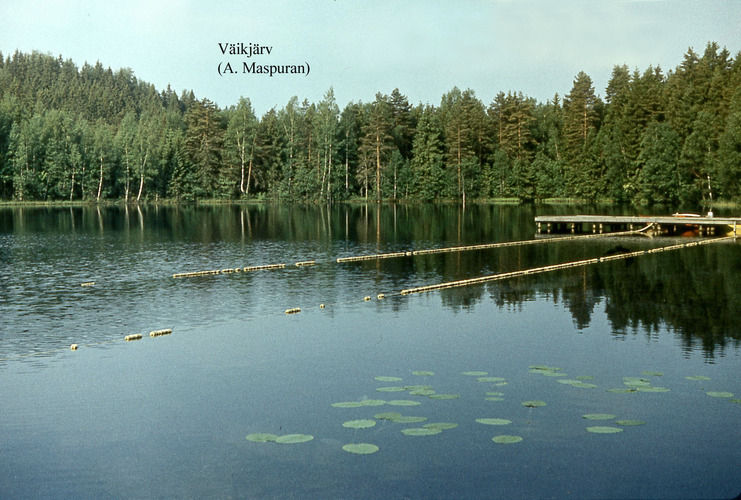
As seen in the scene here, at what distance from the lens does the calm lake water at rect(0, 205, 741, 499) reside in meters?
11.6

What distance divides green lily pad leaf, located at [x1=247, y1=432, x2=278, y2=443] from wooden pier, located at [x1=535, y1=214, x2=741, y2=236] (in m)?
46.6

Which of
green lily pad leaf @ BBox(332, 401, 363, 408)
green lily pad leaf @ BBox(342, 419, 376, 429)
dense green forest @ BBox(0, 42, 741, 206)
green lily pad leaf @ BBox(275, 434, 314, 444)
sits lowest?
green lily pad leaf @ BBox(275, 434, 314, 444)

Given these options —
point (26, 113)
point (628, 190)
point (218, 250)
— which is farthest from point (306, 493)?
point (26, 113)

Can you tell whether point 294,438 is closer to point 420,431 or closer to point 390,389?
point 420,431

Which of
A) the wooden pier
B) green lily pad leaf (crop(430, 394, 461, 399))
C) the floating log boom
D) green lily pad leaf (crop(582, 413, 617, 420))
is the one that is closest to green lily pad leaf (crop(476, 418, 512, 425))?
green lily pad leaf (crop(430, 394, 461, 399))

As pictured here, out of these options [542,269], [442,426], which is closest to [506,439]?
[442,426]

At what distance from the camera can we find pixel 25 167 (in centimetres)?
11381

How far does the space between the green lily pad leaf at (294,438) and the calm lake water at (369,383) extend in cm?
18

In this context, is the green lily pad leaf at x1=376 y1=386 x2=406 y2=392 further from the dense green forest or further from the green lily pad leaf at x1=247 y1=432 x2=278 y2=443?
the dense green forest

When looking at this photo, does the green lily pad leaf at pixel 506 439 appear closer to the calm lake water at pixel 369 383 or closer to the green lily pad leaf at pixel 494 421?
the calm lake water at pixel 369 383

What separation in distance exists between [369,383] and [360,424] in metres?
2.82

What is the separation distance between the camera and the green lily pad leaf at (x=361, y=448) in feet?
40.4

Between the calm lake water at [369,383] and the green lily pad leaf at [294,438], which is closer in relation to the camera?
the calm lake water at [369,383]

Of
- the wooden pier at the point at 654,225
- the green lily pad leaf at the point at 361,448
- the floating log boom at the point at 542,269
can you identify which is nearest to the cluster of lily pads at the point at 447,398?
the green lily pad leaf at the point at 361,448
